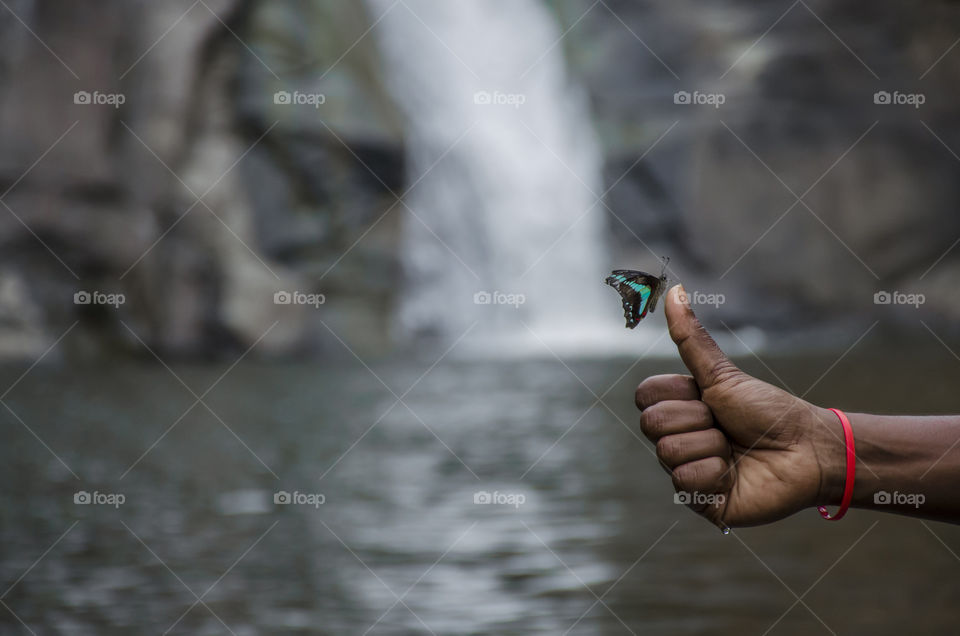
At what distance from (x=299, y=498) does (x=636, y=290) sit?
4.75m

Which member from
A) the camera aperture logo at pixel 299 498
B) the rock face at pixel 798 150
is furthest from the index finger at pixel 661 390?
the rock face at pixel 798 150

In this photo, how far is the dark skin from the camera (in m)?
2.08

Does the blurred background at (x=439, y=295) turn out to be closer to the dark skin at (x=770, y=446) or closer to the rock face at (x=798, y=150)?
the rock face at (x=798, y=150)

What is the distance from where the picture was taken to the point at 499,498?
6348 millimetres

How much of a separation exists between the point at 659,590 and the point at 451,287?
2061 cm

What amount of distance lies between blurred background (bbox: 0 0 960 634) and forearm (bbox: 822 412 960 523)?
1.81 metres

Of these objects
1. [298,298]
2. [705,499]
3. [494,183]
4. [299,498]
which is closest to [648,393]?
[705,499]

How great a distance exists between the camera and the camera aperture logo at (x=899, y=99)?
2456cm

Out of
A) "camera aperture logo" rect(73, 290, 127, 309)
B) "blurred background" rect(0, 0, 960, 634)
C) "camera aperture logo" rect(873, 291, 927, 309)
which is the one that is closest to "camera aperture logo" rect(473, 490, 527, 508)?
"blurred background" rect(0, 0, 960, 634)

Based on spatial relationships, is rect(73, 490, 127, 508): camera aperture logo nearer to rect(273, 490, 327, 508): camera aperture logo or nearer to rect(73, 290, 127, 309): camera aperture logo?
rect(273, 490, 327, 508): camera aperture logo

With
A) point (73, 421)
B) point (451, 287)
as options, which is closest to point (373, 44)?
point (451, 287)

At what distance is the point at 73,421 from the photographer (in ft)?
35.6

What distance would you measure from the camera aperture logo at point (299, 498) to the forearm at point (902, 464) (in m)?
4.63

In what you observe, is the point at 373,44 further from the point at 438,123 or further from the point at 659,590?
the point at 659,590
